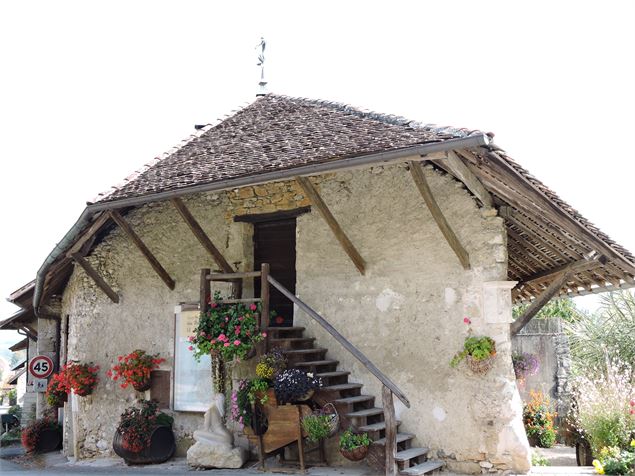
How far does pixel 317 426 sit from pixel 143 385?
3391mm

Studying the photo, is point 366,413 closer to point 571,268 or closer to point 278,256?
point 278,256

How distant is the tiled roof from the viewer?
671 cm

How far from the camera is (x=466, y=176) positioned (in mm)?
6801

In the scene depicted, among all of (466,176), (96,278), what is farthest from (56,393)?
(466,176)

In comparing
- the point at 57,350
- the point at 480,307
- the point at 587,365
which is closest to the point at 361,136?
the point at 480,307

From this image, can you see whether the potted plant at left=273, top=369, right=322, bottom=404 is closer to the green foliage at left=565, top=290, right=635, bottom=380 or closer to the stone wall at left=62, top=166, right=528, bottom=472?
the stone wall at left=62, top=166, right=528, bottom=472

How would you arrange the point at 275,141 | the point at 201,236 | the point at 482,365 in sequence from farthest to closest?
1. the point at 201,236
2. the point at 275,141
3. the point at 482,365

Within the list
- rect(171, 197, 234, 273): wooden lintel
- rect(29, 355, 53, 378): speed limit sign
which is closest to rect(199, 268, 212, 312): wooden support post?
rect(171, 197, 234, 273): wooden lintel

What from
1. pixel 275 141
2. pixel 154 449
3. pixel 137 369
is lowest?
pixel 154 449

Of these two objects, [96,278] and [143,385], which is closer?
[143,385]

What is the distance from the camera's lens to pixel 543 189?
22.2ft

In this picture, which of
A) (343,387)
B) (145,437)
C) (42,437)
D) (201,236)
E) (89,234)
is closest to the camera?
(343,387)

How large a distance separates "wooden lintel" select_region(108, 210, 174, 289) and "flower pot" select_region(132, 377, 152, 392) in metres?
1.37

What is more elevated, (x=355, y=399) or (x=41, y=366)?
(x=41, y=366)
